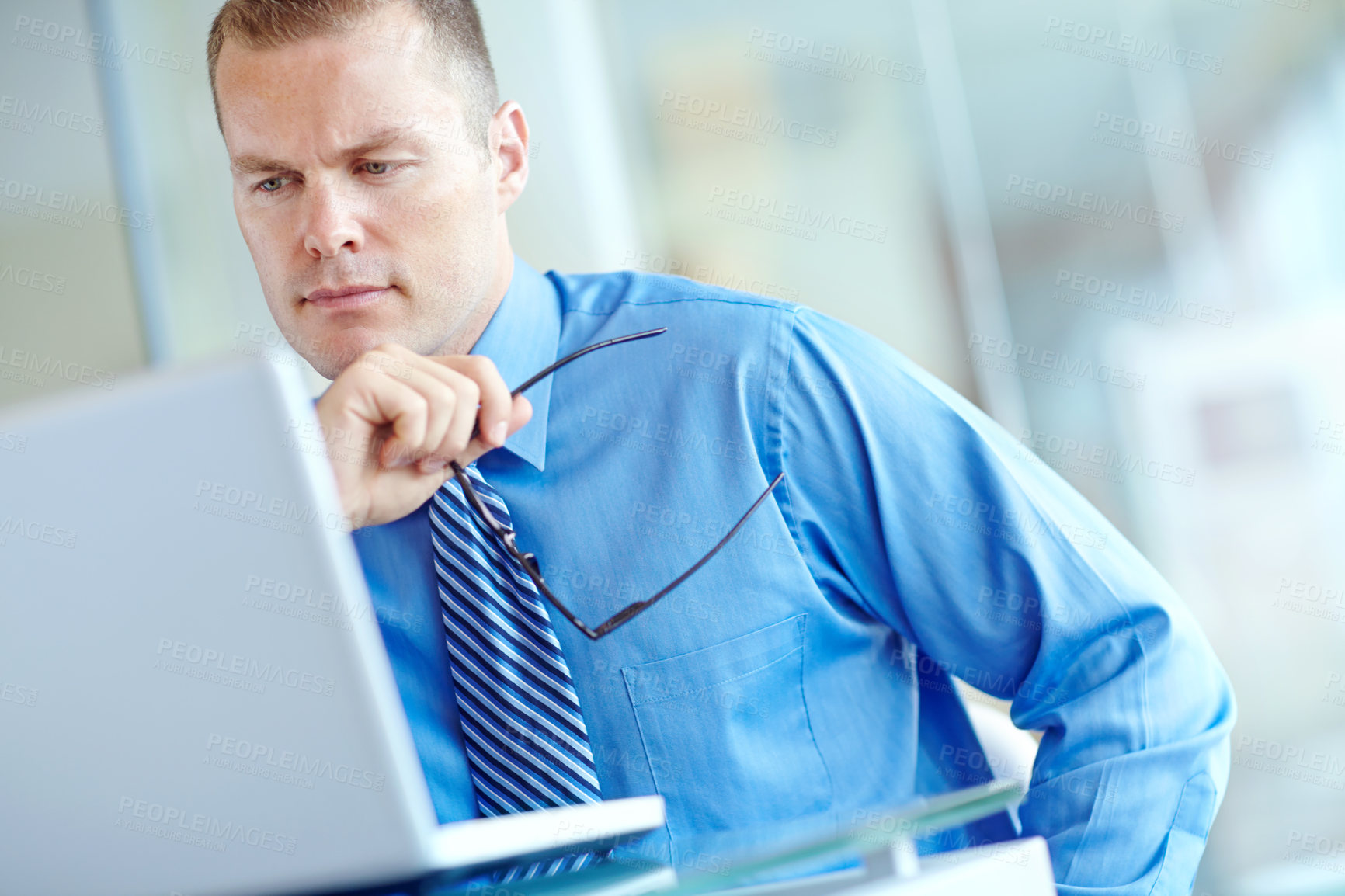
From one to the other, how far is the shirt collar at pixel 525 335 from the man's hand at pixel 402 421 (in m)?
0.30

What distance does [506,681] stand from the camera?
987mm

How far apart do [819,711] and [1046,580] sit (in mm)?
269

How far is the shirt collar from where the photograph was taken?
3.92ft

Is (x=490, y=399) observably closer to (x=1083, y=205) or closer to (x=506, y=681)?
(x=506, y=681)

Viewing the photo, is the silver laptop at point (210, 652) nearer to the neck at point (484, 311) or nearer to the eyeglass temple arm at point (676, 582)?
the eyeglass temple arm at point (676, 582)

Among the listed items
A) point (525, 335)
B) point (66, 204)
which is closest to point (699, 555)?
point (525, 335)

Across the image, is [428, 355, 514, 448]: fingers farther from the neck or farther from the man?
the neck

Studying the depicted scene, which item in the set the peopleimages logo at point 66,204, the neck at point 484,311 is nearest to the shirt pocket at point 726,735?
the neck at point 484,311

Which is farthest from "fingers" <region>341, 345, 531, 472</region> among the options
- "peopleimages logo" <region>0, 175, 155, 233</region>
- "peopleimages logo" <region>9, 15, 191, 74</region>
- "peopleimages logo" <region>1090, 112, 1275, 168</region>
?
"peopleimages logo" <region>1090, 112, 1275, 168</region>

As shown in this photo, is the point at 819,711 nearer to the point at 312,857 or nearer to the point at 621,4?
the point at 312,857

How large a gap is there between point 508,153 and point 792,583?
0.65 meters

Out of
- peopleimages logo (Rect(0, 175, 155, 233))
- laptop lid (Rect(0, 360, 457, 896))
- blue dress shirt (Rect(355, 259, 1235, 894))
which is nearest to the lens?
laptop lid (Rect(0, 360, 457, 896))

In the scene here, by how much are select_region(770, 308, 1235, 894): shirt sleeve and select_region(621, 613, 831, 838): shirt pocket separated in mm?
120

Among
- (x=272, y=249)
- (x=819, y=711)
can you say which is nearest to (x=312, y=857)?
(x=819, y=711)
